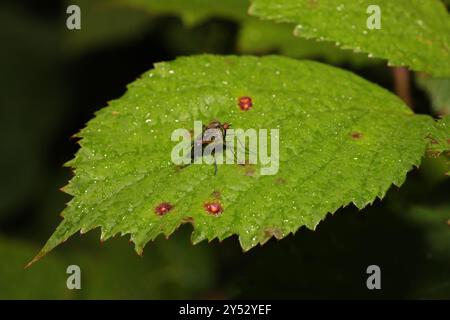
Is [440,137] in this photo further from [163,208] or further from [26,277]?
[26,277]

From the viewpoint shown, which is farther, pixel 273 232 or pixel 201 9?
pixel 201 9

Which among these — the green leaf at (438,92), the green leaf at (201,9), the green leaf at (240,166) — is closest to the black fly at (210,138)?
the green leaf at (240,166)

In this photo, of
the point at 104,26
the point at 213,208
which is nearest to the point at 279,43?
the point at 213,208

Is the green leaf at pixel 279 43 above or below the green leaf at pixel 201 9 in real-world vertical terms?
below

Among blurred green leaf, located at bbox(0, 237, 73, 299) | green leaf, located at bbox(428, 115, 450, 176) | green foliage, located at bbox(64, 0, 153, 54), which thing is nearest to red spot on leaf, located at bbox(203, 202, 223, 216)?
green leaf, located at bbox(428, 115, 450, 176)

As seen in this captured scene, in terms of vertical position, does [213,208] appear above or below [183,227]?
below

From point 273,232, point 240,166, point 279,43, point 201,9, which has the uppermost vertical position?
point 201,9

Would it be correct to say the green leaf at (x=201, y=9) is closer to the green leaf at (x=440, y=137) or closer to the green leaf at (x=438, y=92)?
the green leaf at (x=438, y=92)
